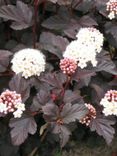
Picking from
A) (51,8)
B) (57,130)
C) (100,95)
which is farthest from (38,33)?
(57,130)

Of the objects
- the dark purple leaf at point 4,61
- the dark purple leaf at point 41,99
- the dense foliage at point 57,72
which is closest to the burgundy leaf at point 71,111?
the dense foliage at point 57,72

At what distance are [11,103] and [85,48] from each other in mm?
417

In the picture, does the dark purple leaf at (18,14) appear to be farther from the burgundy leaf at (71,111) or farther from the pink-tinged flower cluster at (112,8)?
the burgundy leaf at (71,111)

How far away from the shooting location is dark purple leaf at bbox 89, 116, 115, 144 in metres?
2.12

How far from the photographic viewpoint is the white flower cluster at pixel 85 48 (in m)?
1.98

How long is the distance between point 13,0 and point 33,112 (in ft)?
2.97

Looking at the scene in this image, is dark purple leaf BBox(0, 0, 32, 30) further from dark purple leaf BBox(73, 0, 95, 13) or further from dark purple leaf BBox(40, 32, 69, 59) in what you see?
dark purple leaf BBox(73, 0, 95, 13)

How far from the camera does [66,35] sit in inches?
99.2

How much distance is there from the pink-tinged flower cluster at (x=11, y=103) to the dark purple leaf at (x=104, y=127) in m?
0.41

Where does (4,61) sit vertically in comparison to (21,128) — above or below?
above

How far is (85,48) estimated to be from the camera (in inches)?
79.0

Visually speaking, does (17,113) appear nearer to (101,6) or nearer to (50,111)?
(50,111)

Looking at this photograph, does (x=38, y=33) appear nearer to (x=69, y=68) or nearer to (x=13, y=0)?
(x=13, y=0)

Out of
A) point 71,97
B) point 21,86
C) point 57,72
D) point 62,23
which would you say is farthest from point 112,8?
point 21,86
